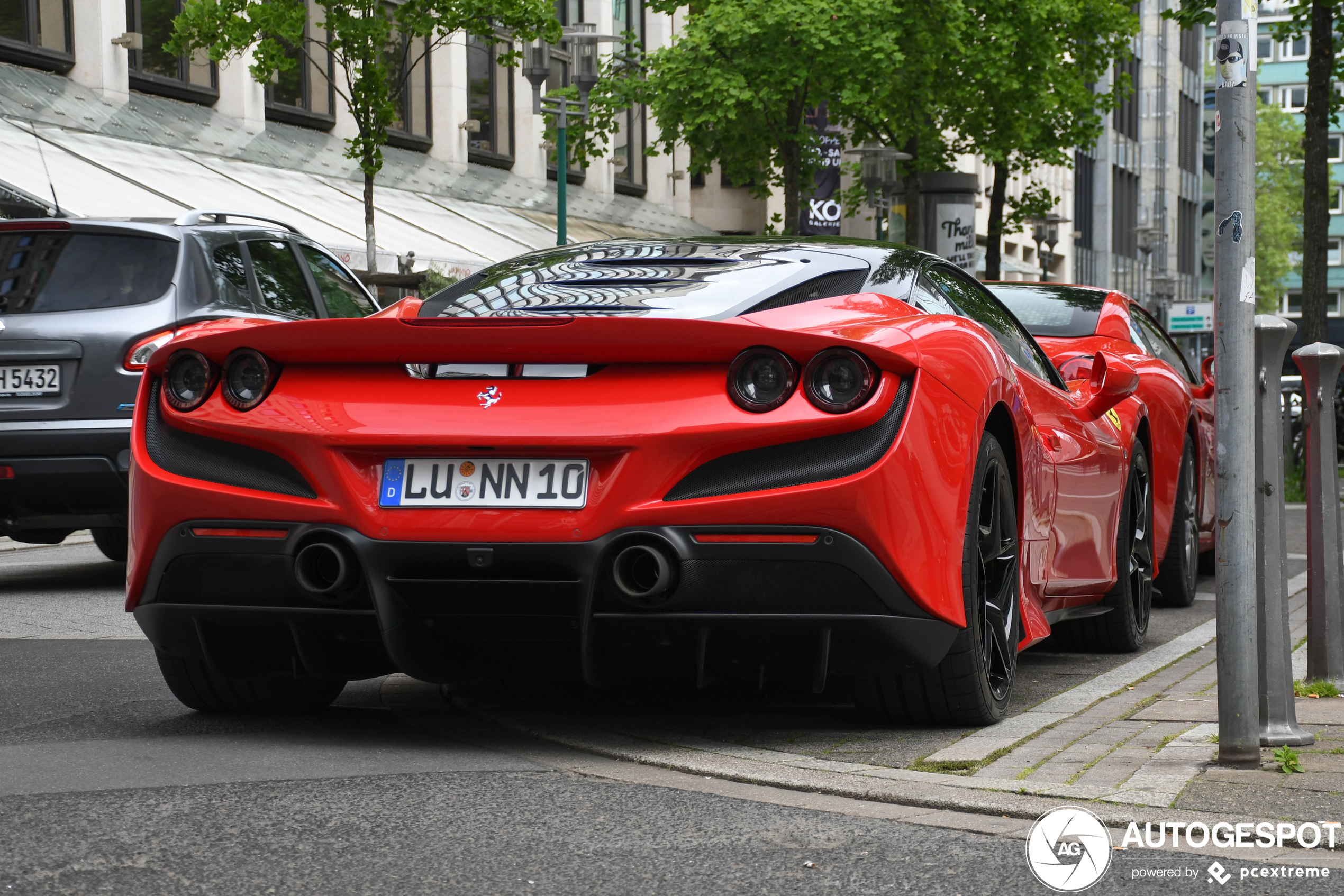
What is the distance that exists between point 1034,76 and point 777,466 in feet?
88.2

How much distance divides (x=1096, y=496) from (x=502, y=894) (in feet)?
11.1

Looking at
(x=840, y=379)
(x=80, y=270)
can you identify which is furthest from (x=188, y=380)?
(x=80, y=270)

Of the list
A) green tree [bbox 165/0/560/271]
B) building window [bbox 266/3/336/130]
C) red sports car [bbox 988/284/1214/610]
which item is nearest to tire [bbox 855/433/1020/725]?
red sports car [bbox 988/284/1214/610]

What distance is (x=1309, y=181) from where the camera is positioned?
18.6 metres

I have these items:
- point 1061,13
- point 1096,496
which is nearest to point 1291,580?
point 1096,496

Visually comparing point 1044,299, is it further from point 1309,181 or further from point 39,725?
point 1309,181

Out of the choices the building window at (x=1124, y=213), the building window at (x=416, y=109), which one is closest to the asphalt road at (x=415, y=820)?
the building window at (x=416, y=109)

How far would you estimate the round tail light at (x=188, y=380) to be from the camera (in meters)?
4.39

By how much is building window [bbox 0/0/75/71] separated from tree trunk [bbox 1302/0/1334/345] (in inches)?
581

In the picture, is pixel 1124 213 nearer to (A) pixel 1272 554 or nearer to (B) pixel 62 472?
(B) pixel 62 472

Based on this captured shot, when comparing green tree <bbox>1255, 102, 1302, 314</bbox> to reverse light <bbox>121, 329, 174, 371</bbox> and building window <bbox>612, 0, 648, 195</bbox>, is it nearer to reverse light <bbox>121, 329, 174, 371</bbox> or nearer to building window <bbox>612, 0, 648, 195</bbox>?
building window <bbox>612, 0, 648, 195</bbox>

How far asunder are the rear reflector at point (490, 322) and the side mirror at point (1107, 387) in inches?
96.7

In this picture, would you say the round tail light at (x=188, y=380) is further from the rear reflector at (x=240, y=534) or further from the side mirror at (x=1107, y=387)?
the side mirror at (x=1107, y=387)

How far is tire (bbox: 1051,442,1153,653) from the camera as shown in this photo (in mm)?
6500
